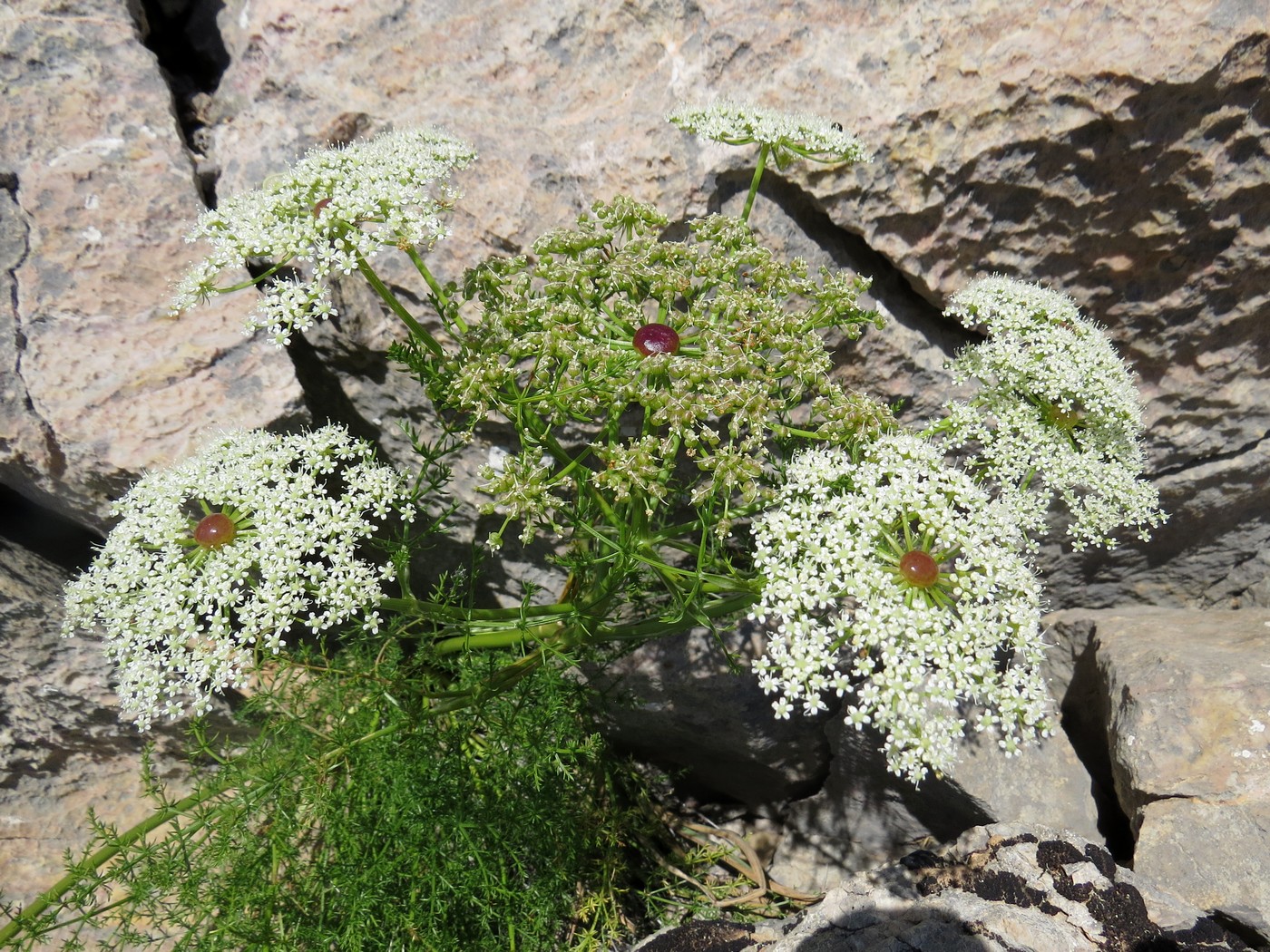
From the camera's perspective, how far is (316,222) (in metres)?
2.79

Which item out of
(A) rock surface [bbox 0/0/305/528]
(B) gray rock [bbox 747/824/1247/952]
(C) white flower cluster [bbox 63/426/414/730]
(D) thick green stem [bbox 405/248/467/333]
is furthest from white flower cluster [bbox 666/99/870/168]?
(B) gray rock [bbox 747/824/1247/952]

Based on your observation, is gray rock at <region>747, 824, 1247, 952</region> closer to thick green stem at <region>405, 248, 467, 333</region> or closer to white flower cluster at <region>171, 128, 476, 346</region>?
thick green stem at <region>405, 248, 467, 333</region>

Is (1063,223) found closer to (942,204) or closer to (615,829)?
(942,204)

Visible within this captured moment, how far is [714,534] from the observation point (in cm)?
280

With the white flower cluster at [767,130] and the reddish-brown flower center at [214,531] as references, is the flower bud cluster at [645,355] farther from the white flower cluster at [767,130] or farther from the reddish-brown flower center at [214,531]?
the reddish-brown flower center at [214,531]

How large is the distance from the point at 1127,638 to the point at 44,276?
5447 millimetres

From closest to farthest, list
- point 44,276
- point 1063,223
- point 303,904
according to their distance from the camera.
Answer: point 303,904 < point 44,276 < point 1063,223

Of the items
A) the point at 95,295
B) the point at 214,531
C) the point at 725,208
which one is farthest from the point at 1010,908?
the point at 95,295

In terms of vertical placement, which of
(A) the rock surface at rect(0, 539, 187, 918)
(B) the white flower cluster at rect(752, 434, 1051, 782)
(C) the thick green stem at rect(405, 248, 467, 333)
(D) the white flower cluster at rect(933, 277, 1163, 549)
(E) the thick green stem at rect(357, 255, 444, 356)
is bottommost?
(A) the rock surface at rect(0, 539, 187, 918)

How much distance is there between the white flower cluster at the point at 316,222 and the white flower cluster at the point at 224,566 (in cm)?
50

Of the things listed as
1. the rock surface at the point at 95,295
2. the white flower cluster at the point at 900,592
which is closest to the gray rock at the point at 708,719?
the white flower cluster at the point at 900,592

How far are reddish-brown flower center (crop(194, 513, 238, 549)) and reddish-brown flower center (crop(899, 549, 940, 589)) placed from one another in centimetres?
221

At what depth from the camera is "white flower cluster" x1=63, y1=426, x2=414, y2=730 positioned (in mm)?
2656

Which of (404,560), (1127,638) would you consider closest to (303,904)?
(404,560)
